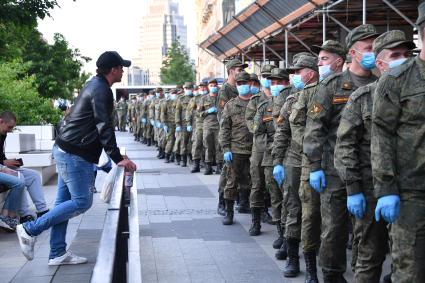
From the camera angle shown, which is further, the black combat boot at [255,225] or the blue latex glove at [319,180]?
Result: the black combat boot at [255,225]

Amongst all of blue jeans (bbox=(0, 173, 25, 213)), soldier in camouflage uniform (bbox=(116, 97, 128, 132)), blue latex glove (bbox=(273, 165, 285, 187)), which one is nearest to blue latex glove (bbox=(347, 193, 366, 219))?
blue latex glove (bbox=(273, 165, 285, 187))

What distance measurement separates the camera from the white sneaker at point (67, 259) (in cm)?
670

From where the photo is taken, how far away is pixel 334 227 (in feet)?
17.2

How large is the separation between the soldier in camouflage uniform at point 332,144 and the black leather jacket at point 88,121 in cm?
192

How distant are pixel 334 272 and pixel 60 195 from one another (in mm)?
2861

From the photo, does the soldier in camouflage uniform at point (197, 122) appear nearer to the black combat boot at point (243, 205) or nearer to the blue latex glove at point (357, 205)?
the black combat boot at point (243, 205)

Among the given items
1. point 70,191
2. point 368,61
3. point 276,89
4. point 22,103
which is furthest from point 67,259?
point 22,103

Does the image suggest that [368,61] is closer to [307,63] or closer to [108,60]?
[307,63]

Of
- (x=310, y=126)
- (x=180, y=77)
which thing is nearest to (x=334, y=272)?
(x=310, y=126)

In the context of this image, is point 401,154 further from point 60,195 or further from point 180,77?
point 180,77

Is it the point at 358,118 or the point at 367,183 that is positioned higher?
the point at 358,118

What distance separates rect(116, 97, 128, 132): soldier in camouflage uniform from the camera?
39.8 meters

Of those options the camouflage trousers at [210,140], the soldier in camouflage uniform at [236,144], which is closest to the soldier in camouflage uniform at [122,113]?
the camouflage trousers at [210,140]

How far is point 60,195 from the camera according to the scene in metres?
6.77
